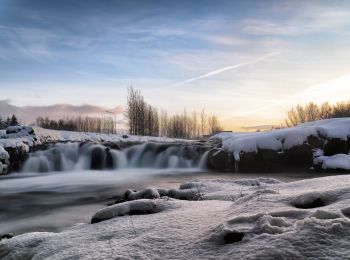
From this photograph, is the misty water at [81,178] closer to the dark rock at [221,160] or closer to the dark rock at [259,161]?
the dark rock at [221,160]

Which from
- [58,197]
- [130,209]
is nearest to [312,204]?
[130,209]

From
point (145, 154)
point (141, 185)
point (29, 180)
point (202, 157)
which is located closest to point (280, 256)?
point (141, 185)

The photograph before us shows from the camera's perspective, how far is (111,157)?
75.9ft

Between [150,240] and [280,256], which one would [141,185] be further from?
[280,256]

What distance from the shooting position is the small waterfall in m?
22.2

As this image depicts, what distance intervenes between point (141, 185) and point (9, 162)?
1021 centimetres

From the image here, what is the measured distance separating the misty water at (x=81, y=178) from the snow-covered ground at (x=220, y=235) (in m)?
3.63

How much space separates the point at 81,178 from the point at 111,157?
5674 mm

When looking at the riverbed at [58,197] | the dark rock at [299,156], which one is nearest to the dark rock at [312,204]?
the riverbed at [58,197]

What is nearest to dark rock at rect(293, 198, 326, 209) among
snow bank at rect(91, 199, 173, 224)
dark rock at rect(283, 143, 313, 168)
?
snow bank at rect(91, 199, 173, 224)

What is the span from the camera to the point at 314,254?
8.61ft

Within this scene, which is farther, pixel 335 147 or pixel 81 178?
pixel 335 147

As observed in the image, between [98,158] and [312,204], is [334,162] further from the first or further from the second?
[312,204]

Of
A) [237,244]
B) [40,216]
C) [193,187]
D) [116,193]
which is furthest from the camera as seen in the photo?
[116,193]
